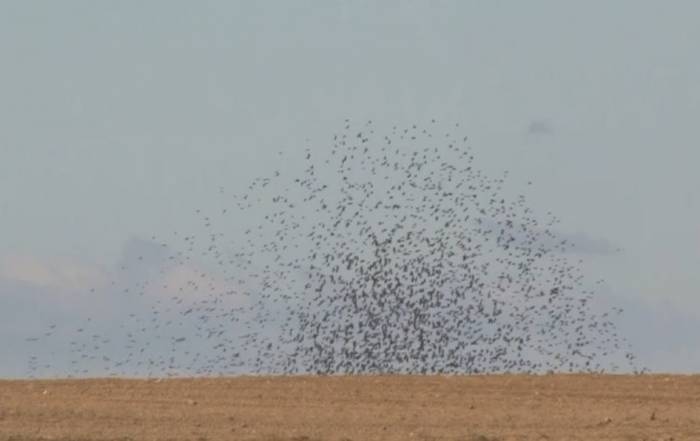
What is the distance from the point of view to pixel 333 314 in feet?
103

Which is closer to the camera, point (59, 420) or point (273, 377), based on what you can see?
point (59, 420)

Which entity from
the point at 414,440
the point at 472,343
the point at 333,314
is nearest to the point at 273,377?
the point at 333,314

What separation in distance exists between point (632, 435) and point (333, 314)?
833 cm

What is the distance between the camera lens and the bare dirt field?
79.6 ft

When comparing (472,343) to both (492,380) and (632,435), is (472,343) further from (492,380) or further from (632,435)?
(632,435)

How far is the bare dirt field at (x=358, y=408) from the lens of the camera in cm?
2427

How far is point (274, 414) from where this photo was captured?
2589cm

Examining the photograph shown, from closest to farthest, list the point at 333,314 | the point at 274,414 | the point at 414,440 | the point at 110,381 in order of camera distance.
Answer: the point at 414,440
the point at 274,414
the point at 110,381
the point at 333,314

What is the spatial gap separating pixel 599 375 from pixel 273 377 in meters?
5.90

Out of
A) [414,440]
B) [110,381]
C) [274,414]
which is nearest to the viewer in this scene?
Answer: [414,440]

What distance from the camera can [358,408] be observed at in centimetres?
2667

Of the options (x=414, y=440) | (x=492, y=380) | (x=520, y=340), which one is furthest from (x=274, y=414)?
A: (x=520, y=340)

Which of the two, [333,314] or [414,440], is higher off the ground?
[333,314]

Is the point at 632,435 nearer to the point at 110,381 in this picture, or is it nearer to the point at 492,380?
the point at 492,380
